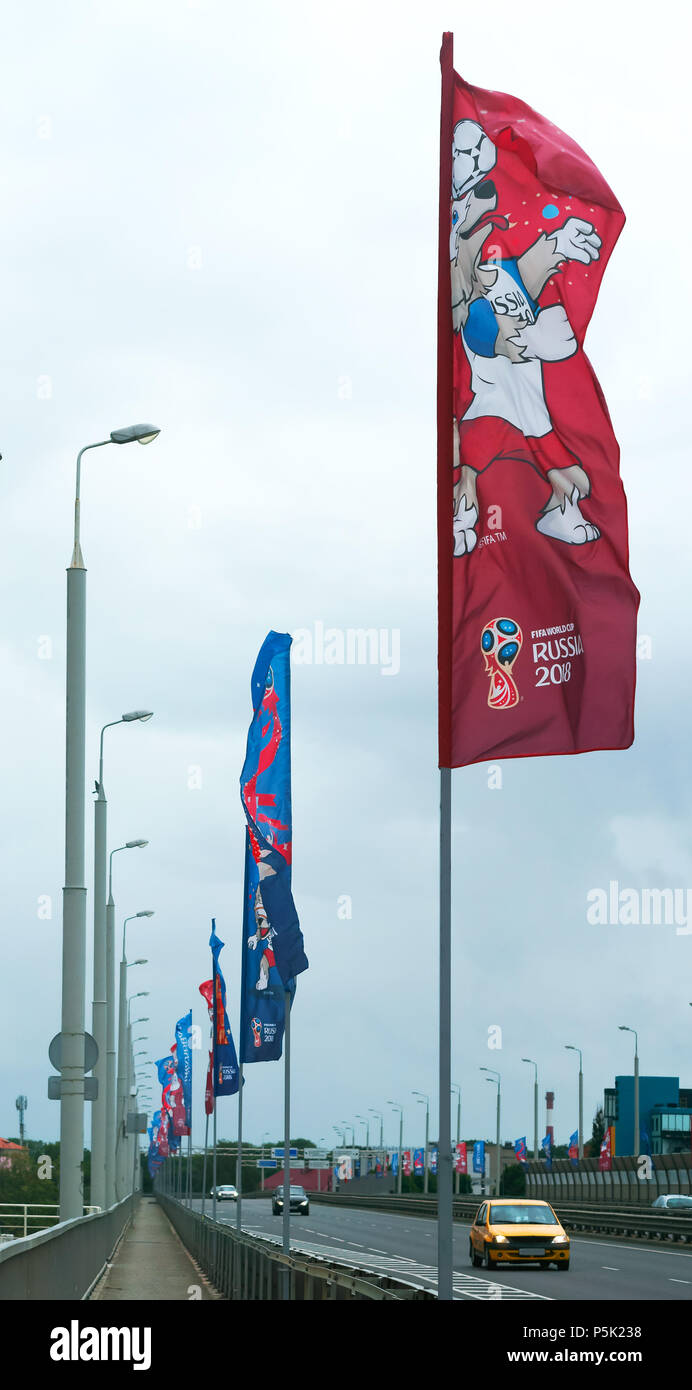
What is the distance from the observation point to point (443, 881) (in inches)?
448

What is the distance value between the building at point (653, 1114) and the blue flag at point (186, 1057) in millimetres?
68054

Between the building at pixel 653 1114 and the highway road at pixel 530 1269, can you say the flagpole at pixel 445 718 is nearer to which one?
the highway road at pixel 530 1269

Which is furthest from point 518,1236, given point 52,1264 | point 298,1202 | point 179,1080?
point 298,1202

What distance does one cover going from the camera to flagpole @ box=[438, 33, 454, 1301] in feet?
35.7

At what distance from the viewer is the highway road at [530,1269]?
28.2 meters

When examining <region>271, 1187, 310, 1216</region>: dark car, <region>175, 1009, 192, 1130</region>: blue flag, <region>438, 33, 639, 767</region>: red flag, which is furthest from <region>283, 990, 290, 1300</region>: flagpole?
<region>271, 1187, 310, 1216</region>: dark car

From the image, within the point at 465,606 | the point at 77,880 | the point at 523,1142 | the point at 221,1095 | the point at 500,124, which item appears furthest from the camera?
the point at 523,1142

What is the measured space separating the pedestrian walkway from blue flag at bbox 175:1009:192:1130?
11.4 meters

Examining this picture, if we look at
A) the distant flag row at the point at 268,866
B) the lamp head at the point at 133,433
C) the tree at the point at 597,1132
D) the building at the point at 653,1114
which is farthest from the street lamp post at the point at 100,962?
the tree at the point at 597,1132

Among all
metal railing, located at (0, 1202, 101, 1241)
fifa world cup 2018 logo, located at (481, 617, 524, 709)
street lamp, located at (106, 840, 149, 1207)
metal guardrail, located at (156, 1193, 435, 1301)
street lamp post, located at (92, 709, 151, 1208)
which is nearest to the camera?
fifa world cup 2018 logo, located at (481, 617, 524, 709)

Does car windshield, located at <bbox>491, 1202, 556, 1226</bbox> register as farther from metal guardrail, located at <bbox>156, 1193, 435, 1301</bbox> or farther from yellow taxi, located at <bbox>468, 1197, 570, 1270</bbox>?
metal guardrail, located at <bbox>156, 1193, 435, 1301</bbox>
